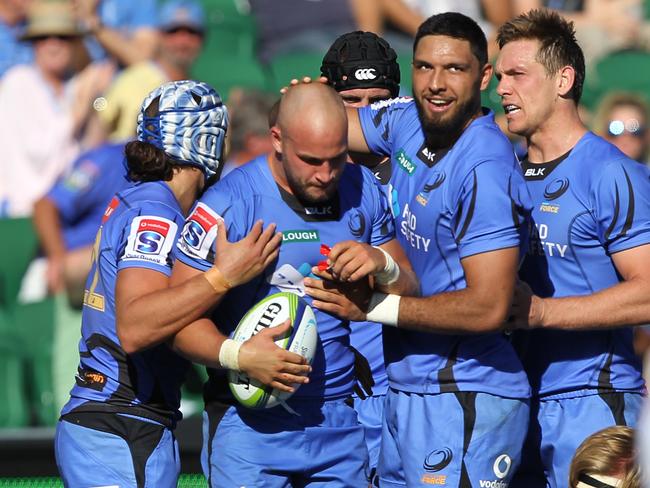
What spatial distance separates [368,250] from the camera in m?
4.16

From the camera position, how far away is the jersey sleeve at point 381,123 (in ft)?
16.4

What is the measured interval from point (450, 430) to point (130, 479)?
130 centimetres

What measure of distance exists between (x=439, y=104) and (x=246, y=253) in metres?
1.03

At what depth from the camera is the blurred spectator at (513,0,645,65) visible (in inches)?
389

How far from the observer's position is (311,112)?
4180 mm

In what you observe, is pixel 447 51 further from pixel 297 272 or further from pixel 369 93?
pixel 369 93

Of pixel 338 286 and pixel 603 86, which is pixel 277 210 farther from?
pixel 603 86

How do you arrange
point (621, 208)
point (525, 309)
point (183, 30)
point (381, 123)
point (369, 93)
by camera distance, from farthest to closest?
1. point (183, 30)
2. point (369, 93)
3. point (381, 123)
4. point (621, 208)
5. point (525, 309)

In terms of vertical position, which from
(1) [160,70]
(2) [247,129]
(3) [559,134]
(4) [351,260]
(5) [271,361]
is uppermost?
(1) [160,70]

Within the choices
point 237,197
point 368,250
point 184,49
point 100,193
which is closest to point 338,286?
point 368,250

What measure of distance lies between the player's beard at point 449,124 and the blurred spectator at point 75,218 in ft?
16.1

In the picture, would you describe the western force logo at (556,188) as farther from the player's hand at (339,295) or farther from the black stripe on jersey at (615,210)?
the player's hand at (339,295)

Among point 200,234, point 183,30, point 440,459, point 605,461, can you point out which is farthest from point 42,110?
point 605,461

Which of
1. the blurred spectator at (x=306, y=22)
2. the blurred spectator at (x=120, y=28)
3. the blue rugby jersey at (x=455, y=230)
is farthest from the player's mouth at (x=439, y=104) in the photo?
the blurred spectator at (x=120, y=28)
